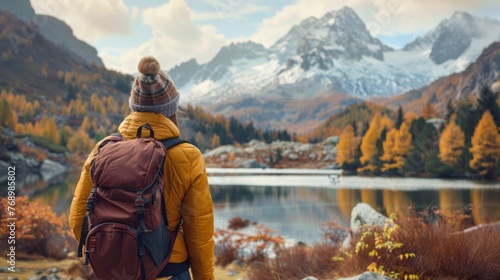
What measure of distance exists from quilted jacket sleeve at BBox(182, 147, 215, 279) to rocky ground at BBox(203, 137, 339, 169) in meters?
97.7

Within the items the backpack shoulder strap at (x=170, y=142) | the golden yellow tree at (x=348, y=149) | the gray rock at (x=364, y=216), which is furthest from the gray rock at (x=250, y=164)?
the backpack shoulder strap at (x=170, y=142)

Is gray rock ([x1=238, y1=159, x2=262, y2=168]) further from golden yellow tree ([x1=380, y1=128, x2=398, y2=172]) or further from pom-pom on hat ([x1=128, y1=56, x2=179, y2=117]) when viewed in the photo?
pom-pom on hat ([x1=128, y1=56, x2=179, y2=117])

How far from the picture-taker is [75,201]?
2793 mm

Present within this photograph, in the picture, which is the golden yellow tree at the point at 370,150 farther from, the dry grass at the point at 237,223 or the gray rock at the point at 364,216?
the gray rock at the point at 364,216

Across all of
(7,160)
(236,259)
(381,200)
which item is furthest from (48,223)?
(7,160)

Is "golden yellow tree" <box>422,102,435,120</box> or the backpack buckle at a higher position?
"golden yellow tree" <box>422,102,435,120</box>

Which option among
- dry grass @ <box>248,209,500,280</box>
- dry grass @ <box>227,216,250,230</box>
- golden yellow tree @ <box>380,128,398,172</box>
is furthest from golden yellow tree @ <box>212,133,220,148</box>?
dry grass @ <box>248,209,500,280</box>

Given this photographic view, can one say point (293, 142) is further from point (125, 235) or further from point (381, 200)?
point (125, 235)

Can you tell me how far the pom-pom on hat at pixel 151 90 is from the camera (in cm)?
276

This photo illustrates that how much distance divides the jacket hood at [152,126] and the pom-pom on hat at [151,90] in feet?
0.17

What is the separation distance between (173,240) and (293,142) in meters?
128

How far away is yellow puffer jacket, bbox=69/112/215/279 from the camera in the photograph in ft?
8.58

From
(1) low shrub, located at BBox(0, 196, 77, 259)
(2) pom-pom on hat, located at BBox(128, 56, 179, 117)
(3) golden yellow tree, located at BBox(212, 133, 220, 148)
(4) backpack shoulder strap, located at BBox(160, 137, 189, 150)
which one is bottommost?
(1) low shrub, located at BBox(0, 196, 77, 259)

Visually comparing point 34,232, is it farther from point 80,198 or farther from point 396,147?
point 396,147
